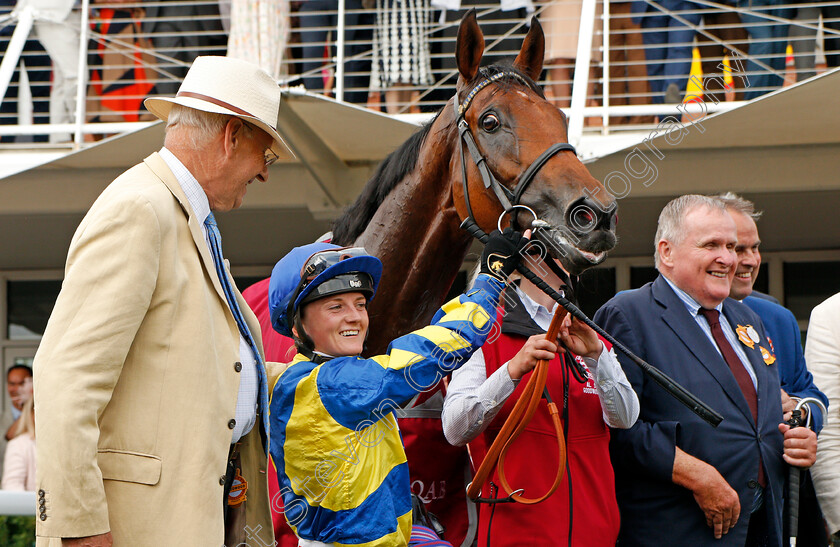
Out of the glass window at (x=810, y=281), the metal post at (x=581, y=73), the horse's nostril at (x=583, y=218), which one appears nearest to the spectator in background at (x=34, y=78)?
the metal post at (x=581, y=73)

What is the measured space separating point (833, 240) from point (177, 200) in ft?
25.2

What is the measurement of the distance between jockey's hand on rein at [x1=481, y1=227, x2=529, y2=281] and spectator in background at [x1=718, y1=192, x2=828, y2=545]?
54.9 inches

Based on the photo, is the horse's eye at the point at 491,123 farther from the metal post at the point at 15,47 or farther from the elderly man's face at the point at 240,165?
the metal post at the point at 15,47

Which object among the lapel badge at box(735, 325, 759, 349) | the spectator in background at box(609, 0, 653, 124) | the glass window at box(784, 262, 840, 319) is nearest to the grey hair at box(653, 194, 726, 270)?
the lapel badge at box(735, 325, 759, 349)

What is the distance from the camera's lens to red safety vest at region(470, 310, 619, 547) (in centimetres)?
282

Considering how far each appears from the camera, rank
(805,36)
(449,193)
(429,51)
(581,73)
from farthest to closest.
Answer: (429,51) < (805,36) < (581,73) < (449,193)

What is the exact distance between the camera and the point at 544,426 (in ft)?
9.59

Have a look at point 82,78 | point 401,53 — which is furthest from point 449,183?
point 82,78

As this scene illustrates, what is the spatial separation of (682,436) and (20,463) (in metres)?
4.95

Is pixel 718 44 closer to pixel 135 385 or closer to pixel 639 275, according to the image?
pixel 639 275

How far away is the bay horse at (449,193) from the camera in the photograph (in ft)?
9.57

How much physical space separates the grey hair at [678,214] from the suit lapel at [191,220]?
1948 mm

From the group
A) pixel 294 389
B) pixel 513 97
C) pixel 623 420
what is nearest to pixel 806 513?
pixel 623 420

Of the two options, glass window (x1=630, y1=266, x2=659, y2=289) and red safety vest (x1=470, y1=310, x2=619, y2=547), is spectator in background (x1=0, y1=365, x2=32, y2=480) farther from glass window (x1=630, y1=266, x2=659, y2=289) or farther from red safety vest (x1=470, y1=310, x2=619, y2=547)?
red safety vest (x1=470, y1=310, x2=619, y2=547)
